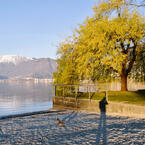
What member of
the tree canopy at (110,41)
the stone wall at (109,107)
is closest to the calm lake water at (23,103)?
the stone wall at (109,107)

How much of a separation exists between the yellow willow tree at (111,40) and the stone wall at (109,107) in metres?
3.50

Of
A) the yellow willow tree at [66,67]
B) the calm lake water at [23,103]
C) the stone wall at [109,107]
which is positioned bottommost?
the calm lake water at [23,103]

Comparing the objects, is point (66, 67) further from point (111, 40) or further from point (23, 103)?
point (23, 103)

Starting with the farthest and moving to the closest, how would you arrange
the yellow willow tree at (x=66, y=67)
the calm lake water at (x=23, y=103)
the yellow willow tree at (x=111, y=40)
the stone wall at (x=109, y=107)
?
the calm lake water at (x=23, y=103) < the yellow willow tree at (x=66, y=67) < the yellow willow tree at (x=111, y=40) < the stone wall at (x=109, y=107)

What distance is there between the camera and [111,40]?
21781 mm

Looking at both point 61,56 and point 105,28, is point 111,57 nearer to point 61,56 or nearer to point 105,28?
point 105,28

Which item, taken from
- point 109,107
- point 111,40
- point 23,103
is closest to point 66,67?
point 111,40

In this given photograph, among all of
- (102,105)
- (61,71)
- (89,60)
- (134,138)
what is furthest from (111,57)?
(134,138)

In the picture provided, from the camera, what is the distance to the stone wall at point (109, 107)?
1533 centimetres

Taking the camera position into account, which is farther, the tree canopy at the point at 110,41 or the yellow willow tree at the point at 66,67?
the yellow willow tree at the point at 66,67

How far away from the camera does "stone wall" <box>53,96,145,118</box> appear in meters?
15.3

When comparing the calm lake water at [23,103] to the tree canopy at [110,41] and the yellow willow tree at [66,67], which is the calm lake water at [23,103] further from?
the tree canopy at [110,41]

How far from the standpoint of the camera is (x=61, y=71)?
30.7 meters

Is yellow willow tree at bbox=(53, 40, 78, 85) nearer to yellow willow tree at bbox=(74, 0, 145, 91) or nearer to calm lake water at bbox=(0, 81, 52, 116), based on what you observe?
yellow willow tree at bbox=(74, 0, 145, 91)
